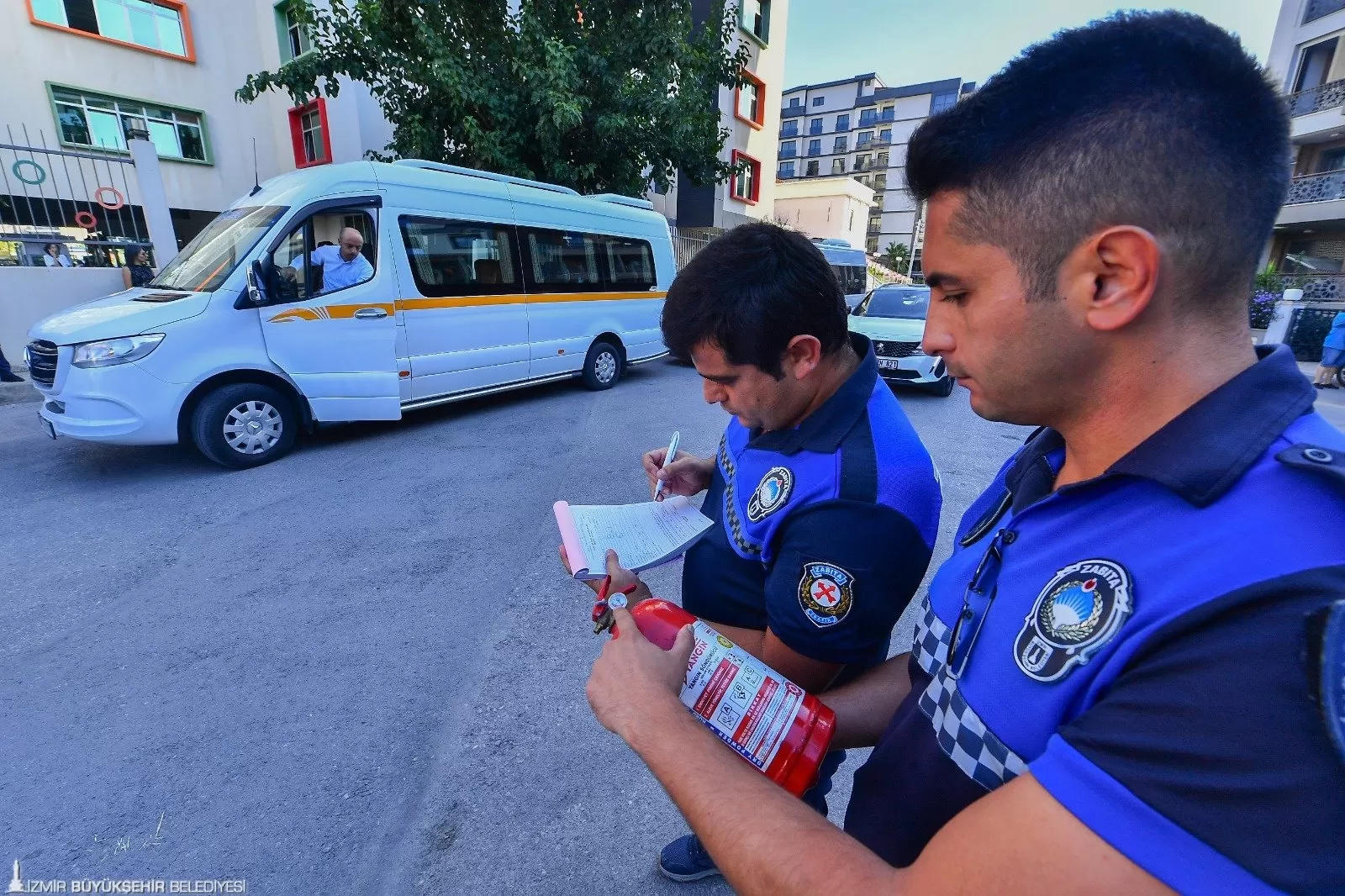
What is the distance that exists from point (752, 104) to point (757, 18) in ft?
7.48

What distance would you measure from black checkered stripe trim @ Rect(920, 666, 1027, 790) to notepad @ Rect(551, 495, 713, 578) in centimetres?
69

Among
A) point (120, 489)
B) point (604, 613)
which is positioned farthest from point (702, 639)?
point (120, 489)

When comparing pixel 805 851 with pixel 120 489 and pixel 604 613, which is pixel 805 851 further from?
pixel 120 489

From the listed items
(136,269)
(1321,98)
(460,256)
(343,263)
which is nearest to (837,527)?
(343,263)

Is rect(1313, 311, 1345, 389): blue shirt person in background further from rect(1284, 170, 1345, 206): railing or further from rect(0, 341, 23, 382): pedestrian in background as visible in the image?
rect(0, 341, 23, 382): pedestrian in background

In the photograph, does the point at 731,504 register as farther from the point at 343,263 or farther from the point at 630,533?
the point at 343,263

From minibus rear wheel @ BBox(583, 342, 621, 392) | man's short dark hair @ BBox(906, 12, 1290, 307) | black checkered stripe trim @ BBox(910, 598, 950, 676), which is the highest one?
man's short dark hair @ BBox(906, 12, 1290, 307)

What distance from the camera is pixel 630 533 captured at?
1.60 meters

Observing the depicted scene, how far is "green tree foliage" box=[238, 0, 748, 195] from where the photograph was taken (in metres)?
8.23

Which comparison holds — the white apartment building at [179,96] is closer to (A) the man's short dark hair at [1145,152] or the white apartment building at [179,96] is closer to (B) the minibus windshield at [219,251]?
(B) the minibus windshield at [219,251]

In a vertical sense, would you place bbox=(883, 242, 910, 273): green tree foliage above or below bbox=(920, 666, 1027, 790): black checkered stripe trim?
above

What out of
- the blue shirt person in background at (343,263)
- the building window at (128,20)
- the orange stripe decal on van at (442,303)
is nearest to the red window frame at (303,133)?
the building window at (128,20)

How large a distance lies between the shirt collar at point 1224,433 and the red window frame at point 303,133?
16597 millimetres

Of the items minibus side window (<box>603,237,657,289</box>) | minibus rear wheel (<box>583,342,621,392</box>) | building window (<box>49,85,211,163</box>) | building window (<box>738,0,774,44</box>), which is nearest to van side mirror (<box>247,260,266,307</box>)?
minibus rear wheel (<box>583,342,621,392</box>)
